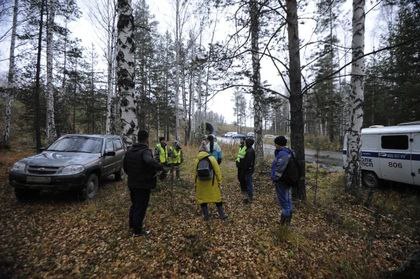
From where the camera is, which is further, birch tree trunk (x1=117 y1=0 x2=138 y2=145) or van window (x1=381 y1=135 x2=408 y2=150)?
van window (x1=381 y1=135 x2=408 y2=150)

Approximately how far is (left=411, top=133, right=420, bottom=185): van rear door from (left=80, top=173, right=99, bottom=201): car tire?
10544 millimetres

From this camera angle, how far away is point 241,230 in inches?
209

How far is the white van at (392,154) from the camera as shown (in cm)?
862

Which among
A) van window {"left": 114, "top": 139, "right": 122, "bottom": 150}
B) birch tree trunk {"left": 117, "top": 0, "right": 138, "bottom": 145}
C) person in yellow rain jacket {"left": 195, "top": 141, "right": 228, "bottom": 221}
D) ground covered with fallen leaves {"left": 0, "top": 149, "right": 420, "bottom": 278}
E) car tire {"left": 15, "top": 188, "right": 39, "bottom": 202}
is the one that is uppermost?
birch tree trunk {"left": 117, "top": 0, "right": 138, "bottom": 145}

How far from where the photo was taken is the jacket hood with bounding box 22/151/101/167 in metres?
6.45

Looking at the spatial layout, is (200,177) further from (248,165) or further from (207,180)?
(248,165)

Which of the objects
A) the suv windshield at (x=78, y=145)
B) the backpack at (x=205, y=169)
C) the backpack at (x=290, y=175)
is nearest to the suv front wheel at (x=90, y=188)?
the suv windshield at (x=78, y=145)

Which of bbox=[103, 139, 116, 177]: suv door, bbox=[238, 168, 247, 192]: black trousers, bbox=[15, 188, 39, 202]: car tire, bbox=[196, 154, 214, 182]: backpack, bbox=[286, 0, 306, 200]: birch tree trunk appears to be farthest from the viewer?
bbox=[103, 139, 116, 177]: suv door

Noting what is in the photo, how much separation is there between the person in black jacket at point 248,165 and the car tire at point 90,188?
4458 millimetres

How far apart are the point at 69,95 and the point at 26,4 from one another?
13540 millimetres

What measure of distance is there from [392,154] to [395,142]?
46 cm

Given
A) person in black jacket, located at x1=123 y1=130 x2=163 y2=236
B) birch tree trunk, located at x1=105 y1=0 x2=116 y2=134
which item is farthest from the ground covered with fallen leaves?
birch tree trunk, located at x1=105 y1=0 x2=116 y2=134

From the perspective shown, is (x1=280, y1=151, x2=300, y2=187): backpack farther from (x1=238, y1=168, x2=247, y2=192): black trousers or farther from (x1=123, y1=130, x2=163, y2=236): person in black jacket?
(x1=123, y1=130, x2=163, y2=236): person in black jacket

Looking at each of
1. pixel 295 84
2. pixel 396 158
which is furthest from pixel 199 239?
pixel 396 158
